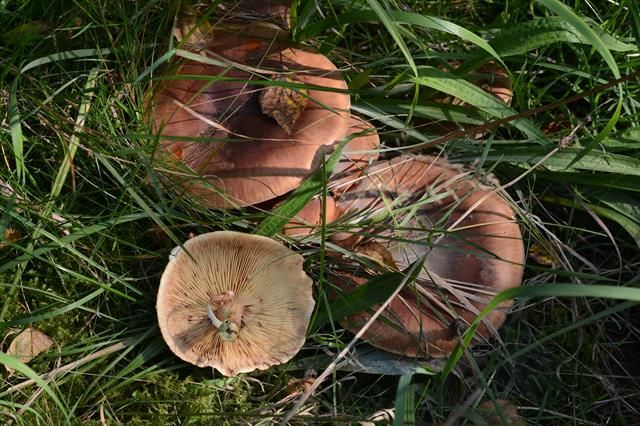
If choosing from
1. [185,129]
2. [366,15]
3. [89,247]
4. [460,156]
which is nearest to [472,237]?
[460,156]

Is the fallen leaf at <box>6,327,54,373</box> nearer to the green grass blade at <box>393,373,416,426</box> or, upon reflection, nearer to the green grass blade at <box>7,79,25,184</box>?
the green grass blade at <box>7,79,25,184</box>

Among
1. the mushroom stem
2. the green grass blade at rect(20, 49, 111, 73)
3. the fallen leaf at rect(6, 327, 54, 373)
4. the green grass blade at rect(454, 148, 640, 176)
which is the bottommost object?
the fallen leaf at rect(6, 327, 54, 373)

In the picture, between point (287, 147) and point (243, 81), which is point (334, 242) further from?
point (243, 81)

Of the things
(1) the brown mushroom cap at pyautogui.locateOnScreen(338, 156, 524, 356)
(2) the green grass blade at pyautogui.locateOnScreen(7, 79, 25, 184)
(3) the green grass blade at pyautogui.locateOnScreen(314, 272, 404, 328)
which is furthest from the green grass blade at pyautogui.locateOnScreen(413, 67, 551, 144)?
(2) the green grass blade at pyautogui.locateOnScreen(7, 79, 25, 184)

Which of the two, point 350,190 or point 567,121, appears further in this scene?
point 567,121

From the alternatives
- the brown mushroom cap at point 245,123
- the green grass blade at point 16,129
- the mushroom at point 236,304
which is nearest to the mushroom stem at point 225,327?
the mushroom at point 236,304

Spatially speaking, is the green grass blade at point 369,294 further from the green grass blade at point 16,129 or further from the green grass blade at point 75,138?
the green grass blade at point 16,129
